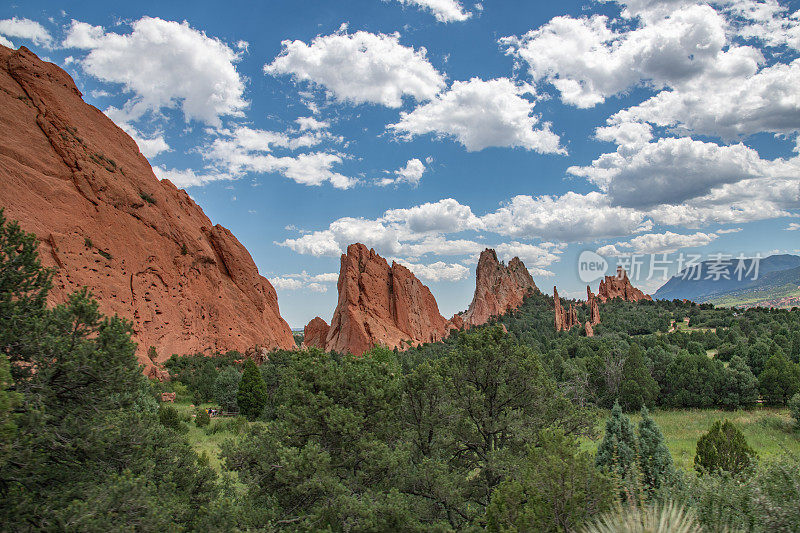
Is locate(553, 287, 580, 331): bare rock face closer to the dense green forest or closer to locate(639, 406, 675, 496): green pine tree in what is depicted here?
the dense green forest

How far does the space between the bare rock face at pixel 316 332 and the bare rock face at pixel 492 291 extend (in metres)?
40.0

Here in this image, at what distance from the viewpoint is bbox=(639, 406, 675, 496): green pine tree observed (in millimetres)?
15523

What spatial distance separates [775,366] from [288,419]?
1839 inches

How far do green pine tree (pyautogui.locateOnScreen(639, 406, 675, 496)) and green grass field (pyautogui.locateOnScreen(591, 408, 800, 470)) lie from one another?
18.6ft

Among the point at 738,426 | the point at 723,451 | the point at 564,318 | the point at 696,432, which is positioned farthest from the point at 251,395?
the point at 564,318

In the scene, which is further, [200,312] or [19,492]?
[200,312]

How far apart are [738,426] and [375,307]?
5584 centimetres

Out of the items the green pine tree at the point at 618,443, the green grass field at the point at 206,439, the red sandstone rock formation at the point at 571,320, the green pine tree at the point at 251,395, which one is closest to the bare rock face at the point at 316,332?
the green pine tree at the point at 251,395

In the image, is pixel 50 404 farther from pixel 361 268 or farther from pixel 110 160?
pixel 361 268

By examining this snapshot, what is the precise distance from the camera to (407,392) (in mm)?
12336

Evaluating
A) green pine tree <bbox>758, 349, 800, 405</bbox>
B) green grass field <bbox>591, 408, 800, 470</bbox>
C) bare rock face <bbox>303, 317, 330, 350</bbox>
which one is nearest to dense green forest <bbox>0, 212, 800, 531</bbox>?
green grass field <bbox>591, 408, 800, 470</bbox>

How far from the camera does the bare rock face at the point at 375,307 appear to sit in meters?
71.4

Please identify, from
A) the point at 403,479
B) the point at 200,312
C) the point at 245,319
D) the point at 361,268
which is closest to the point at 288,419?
the point at 403,479

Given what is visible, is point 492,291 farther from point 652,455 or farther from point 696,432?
point 652,455
